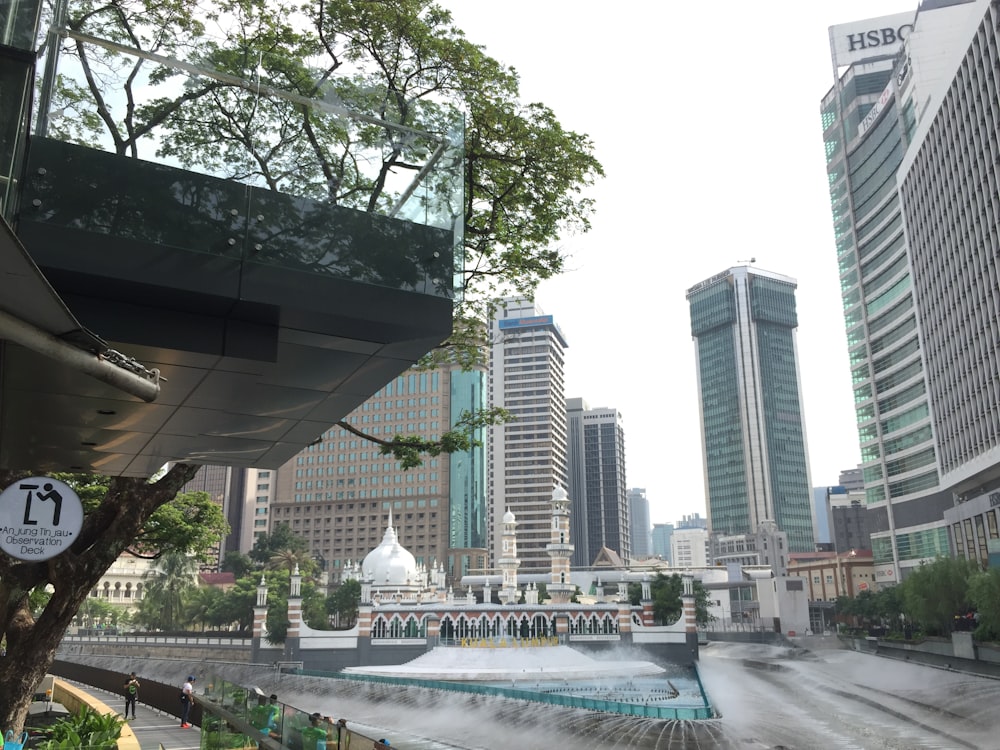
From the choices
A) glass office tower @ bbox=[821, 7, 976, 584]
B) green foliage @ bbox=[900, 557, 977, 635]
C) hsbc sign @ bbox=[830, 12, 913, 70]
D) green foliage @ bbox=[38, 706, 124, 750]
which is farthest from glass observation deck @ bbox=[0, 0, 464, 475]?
hsbc sign @ bbox=[830, 12, 913, 70]

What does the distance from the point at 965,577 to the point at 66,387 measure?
176 ft

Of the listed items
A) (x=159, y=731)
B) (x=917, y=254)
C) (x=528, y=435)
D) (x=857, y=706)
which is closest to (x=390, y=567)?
(x=857, y=706)

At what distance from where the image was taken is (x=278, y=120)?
26.3 ft

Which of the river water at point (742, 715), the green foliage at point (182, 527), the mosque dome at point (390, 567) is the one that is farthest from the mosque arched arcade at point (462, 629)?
the green foliage at point (182, 527)

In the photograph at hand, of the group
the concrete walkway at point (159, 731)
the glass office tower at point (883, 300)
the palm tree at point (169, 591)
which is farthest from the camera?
the glass office tower at point (883, 300)

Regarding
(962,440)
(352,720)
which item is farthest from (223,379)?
(962,440)

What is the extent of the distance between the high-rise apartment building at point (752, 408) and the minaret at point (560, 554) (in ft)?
293

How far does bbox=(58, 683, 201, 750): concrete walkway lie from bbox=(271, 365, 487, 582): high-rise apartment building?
10401 centimetres

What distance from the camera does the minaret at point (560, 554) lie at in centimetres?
7431

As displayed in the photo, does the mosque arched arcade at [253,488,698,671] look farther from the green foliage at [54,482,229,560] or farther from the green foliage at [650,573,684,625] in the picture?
the green foliage at [54,482,229,560]

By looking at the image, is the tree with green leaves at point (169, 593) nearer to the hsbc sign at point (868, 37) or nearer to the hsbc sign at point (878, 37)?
the hsbc sign at point (868, 37)

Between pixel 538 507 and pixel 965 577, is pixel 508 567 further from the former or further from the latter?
pixel 538 507

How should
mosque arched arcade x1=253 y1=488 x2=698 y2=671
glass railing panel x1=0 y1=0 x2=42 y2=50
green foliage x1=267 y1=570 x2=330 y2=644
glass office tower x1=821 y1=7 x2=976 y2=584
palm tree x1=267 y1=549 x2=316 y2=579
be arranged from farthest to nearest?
palm tree x1=267 y1=549 x2=316 y2=579, glass office tower x1=821 y1=7 x2=976 y2=584, green foliage x1=267 y1=570 x2=330 y2=644, mosque arched arcade x1=253 y1=488 x2=698 y2=671, glass railing panel x1=0 y1=0 x2=42 y2=50

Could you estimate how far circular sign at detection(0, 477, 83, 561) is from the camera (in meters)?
8.85
